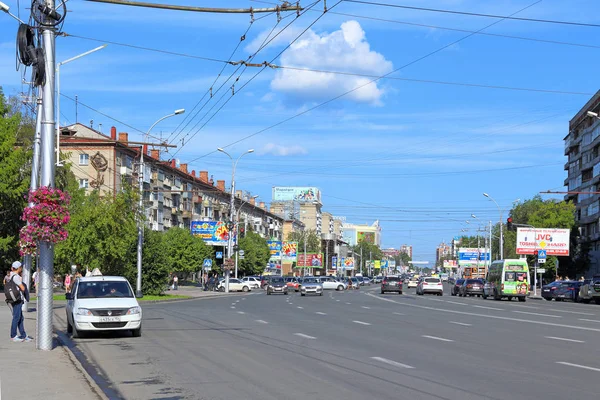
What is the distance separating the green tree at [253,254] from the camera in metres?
115

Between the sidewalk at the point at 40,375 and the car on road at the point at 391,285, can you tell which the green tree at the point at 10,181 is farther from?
the sidewalk at the point at 40,375

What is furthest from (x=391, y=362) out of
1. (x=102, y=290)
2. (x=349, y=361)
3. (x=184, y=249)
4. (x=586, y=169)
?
(x=586, y=169)

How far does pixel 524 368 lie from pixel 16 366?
29.3 feet

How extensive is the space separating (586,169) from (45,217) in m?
102

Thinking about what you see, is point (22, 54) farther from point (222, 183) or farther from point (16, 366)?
point (222, 183)

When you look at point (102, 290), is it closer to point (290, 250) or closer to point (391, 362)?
point (391, 362)

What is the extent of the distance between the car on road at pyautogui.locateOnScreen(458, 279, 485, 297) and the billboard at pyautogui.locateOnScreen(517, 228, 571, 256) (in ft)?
46.3

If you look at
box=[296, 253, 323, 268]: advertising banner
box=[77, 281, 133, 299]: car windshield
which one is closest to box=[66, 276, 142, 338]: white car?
box=[77, 281, 133, 299]: car windshield

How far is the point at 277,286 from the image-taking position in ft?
240

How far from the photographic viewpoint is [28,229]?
1728cm

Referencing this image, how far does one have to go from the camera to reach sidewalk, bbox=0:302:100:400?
11188 mm

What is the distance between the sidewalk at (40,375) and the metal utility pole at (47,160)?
486 millimetres

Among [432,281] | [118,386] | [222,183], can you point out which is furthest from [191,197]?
[118,386]

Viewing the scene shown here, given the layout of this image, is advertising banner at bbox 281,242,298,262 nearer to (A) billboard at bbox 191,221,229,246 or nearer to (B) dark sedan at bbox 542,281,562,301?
(A) billboard at bbox 191,221,229,246
